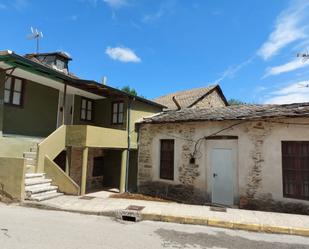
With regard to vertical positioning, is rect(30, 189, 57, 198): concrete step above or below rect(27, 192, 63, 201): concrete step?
above

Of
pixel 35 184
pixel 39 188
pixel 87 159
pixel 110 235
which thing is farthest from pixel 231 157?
pixel 35 184

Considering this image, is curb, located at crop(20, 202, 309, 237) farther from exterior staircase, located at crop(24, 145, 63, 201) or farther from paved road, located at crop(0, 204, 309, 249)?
exterior staircase, located at crop(24, 145, 63, 201)

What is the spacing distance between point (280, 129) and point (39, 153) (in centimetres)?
885

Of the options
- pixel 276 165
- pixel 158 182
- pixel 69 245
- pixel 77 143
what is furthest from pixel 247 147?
pixel 69 245

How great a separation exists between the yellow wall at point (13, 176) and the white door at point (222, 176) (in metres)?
7.24

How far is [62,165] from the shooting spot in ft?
44.0

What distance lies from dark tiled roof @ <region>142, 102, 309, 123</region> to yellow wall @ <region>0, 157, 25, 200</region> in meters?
6.54

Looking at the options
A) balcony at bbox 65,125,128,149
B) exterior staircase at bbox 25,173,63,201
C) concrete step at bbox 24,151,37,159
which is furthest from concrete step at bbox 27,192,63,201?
balcony at bbox 65,125,128,149

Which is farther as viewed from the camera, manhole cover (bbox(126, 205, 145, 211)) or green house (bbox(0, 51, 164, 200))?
green house (bbox(0, 51, 164, 200))

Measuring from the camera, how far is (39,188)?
373 inches

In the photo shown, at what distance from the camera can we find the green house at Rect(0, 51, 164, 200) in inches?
385

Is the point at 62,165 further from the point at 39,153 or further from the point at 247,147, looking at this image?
the point at 247,147

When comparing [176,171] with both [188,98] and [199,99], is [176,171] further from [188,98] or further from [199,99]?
[188,98]

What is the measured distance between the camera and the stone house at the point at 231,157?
9.85 m
